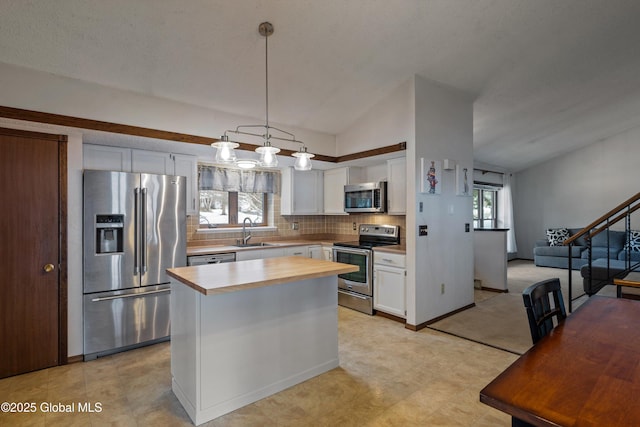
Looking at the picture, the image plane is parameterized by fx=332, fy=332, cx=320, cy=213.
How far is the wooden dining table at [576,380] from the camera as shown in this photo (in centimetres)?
88

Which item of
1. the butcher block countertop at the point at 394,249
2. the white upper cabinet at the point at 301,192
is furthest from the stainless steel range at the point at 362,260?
the white upper cabinet at the point at 301,192

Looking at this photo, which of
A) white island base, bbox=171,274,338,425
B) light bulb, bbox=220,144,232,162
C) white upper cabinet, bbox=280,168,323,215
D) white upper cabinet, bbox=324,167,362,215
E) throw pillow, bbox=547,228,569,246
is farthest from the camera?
throw pillow, bbox=547,228,569,246

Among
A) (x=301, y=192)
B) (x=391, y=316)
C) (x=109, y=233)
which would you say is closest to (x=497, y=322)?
(x=391, y=316)

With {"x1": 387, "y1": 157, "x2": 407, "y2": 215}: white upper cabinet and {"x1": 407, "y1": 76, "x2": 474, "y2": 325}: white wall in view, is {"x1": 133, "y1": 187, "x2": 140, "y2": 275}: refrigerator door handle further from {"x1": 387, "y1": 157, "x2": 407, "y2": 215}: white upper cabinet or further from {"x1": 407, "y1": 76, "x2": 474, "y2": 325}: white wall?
{"x1": 387, "y1": 157, "x2": 407, "y2": 215}: white upper cabinet

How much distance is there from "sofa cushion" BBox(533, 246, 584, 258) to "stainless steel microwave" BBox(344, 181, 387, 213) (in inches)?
218

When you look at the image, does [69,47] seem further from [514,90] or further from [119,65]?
[514,90]

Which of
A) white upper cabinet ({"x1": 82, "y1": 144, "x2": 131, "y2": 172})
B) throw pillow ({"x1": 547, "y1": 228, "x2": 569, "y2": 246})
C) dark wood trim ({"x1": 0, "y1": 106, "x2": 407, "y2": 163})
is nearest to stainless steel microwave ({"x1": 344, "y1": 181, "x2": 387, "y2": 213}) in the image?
dark wood trim ({"x1": 0, "y1": 106, "x2": 407, "y2": 163})

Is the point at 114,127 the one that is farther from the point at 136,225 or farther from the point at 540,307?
the point at 540,307

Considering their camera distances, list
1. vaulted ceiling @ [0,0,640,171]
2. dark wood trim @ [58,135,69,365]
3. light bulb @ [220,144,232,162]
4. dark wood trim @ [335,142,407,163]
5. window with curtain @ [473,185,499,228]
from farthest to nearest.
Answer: window with curtain @ [473,185,499,228] → dark wood trim @ [335,142,407,163] → dark wood trim @ [58,135,69,365] → vaulted ceiling @ [0,0,640,171] → light bulb @ [220,144,232,162]

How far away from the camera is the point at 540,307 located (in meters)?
1.56

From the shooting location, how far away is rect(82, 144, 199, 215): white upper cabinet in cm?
342

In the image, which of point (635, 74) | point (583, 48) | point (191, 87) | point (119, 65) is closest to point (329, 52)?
point (191, 87)

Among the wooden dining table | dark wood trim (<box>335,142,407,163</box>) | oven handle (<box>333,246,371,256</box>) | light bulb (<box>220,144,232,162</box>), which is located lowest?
the wooden dining table

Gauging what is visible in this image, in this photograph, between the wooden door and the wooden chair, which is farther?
the wooden door
